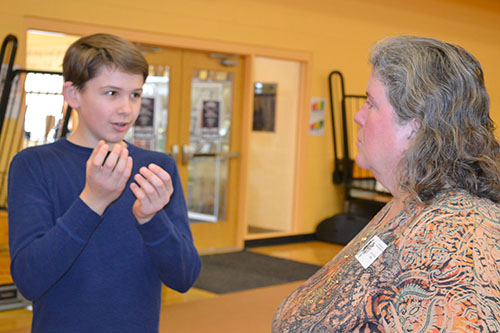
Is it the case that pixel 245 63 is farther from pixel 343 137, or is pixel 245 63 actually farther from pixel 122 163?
pixel 122 163

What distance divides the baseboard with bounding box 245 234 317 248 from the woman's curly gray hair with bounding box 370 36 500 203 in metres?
6.16

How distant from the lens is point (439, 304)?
0.97 meters

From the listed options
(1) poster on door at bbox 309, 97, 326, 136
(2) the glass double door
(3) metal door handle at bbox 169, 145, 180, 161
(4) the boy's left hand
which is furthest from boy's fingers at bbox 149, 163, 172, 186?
(1) poster on door at bbox 309, 97, 326, 136

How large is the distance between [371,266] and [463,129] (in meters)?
0.30

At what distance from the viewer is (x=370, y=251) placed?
115 centimetres

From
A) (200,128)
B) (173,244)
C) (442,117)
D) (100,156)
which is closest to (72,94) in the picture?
(100,156)

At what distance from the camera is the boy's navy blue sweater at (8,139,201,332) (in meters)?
1.39

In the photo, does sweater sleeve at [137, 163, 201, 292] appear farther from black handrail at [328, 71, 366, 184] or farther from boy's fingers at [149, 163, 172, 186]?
black handrail at [328, 71, 366, 184]

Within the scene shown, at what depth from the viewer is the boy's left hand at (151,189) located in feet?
4.49

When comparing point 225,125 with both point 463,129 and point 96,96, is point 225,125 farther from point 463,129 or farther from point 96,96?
point 463,129

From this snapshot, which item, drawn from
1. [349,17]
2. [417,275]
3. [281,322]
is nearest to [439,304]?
[417,275]

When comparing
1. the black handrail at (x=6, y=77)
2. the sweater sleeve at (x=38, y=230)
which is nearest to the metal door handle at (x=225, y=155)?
the black handrail at (x=6, y=77)

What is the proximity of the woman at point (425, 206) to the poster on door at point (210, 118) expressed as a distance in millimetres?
5659

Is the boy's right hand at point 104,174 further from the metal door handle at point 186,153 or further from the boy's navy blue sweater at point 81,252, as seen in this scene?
the metal door handle at point 186,153
